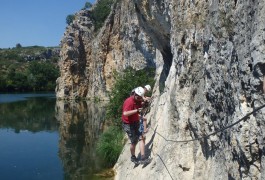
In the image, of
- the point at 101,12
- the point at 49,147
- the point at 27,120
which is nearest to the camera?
the point at 49,147

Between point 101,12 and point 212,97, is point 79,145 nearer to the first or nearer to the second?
point 212,97

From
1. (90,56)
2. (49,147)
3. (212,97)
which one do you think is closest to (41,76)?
(90,56)

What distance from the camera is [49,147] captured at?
25.6 metres

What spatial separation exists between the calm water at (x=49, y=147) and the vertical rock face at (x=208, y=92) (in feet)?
16.0

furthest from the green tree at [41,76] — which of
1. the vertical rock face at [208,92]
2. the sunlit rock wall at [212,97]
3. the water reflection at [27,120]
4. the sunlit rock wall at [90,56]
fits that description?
the sunlit rock wall at [212,97]

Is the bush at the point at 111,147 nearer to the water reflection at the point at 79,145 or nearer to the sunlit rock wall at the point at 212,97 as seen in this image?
the water reflection at the point at 79,145

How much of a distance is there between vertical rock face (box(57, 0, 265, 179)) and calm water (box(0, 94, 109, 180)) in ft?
16.0

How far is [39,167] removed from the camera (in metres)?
19.7

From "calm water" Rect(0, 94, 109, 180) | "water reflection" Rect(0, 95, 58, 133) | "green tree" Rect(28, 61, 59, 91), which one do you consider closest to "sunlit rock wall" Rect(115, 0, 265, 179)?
"calm water" Rect(0, 94, 109, 180)

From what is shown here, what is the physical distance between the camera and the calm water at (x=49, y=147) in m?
18.5

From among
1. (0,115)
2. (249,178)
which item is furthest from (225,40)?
(0,115)

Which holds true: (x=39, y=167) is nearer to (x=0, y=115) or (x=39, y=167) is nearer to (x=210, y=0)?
(x=210, y=0)

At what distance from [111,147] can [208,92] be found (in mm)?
10041

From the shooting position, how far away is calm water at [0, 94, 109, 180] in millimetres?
18547
